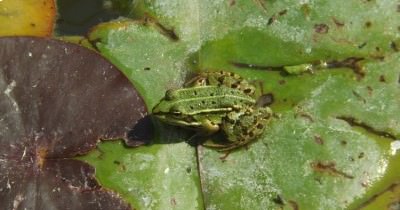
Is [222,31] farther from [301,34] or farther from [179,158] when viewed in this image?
[179,158]

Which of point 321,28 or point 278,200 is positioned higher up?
point 321,28

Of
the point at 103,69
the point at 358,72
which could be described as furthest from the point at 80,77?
the point at 358,72

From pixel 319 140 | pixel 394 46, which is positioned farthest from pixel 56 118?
pixel 394 46

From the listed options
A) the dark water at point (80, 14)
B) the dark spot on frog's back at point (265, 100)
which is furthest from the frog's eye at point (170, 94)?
the dark water at point (80, 14)

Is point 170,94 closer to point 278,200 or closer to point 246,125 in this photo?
point 246,125

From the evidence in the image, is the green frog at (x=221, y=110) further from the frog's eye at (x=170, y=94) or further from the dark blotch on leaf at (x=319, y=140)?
the dark blotch on leaf at (x=319, y=140)

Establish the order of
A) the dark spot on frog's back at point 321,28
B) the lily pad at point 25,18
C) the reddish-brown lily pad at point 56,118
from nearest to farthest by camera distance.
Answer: the reddish-brown lily pad at point 56,118, the dark spot on frog's back at point 321,28, the lily pad at point 25,18
